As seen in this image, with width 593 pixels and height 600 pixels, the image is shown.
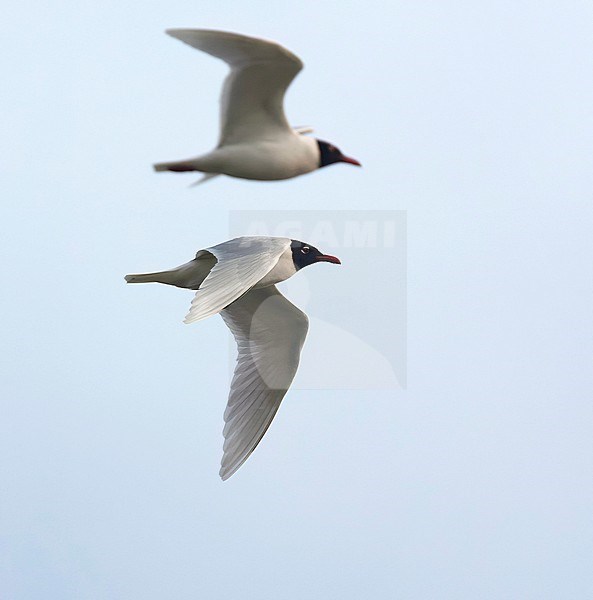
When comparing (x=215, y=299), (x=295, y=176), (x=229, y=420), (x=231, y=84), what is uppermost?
(x=231, y=84)

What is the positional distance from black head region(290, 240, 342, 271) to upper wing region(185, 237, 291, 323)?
0.53 metres

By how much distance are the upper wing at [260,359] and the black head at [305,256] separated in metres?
0.42

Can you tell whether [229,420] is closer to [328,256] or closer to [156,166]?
[328,256]

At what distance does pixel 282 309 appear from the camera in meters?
9.06

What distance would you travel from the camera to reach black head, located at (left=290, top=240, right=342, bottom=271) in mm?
8617

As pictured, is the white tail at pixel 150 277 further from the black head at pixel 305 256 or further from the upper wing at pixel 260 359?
the black head at pixel 305 256

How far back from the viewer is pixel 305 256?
8664 mm

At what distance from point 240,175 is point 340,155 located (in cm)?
79

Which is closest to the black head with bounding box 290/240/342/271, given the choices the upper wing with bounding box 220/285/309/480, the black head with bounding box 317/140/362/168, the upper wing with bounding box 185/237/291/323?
the upper wing with bounding box 220/285/309/480

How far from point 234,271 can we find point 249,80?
118 centimetres

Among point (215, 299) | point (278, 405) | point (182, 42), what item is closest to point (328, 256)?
point (278, 405)

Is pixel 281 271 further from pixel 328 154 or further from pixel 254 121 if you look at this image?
pixel 254 121

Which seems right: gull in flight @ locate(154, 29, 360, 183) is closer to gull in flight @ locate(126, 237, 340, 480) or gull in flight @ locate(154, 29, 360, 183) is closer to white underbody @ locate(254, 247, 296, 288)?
gull in flight @ locate(126, 237, 340, 480)

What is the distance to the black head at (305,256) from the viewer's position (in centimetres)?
862
